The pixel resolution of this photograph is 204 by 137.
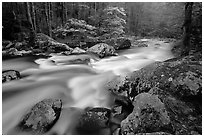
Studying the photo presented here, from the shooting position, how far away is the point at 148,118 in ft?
8.68

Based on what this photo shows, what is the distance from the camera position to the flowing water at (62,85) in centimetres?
363

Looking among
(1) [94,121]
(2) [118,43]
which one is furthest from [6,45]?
(1) [94,121]

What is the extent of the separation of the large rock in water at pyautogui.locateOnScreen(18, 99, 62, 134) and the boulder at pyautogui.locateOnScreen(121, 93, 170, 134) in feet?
4.27

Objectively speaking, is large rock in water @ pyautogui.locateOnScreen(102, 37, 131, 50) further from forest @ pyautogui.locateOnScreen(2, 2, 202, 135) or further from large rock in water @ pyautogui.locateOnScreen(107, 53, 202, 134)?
large rock in water @ pyautogui.locateOnScreen(107, 53, 202, 134)

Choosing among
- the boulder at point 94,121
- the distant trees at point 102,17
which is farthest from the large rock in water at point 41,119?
the distant trees at point 102,17

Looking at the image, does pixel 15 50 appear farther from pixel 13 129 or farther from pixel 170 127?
pixel 170 127

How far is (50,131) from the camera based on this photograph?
3.07 metres

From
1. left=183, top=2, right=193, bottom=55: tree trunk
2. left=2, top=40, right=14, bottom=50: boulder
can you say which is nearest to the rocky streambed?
left=183, top=2, right=193, bottom=55: tree trunk

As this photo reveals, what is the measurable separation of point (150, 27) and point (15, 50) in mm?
19518

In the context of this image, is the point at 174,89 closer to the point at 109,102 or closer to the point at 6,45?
the point at 109,102

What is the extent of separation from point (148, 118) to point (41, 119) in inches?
70.7

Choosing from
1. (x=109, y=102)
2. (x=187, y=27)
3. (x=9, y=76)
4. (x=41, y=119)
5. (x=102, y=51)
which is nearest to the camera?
(x=41, y=119)

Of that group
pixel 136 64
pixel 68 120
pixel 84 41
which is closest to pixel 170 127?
pixel 68 120

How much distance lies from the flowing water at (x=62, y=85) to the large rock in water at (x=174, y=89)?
62 cm
